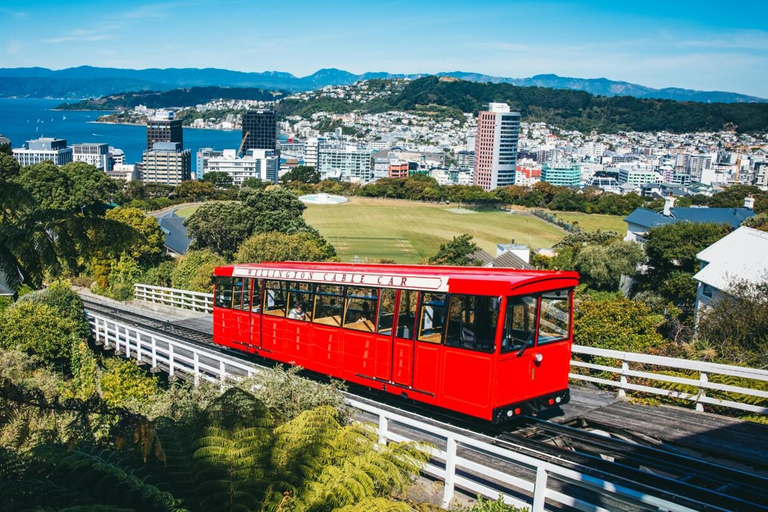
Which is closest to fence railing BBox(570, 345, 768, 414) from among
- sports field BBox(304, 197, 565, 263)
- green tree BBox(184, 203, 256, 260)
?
green tree BBox(184, 203, 256, 260)

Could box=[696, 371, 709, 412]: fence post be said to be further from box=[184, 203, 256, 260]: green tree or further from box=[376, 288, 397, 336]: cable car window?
box=[184, 203, 256, 260]: green tree

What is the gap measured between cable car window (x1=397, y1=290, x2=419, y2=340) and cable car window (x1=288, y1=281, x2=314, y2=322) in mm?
2989

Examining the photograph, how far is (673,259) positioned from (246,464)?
49.6 m

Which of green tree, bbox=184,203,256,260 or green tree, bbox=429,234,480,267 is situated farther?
green tree, bbox=429,234,480,267

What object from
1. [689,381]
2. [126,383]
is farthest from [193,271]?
[689,381]

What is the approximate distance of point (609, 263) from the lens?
54625 millimetres

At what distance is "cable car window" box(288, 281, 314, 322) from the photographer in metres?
14.7

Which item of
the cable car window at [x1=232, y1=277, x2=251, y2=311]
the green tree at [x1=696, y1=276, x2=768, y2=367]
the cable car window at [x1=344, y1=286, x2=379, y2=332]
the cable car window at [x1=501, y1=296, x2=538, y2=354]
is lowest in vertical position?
the green tree at [x1=696, y1=276, x2=768, y2=367]

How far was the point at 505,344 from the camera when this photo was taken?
34.7 ft

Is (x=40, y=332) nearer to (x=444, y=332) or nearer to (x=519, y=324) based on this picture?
(x=444, y=332)

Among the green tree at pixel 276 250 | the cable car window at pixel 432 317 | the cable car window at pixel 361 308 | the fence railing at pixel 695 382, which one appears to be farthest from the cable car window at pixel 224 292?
the green tree at pixel 276 250

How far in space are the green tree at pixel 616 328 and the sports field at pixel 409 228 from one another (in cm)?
5511

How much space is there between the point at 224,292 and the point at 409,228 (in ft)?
278

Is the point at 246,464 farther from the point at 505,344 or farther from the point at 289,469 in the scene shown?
the point at 505,344
